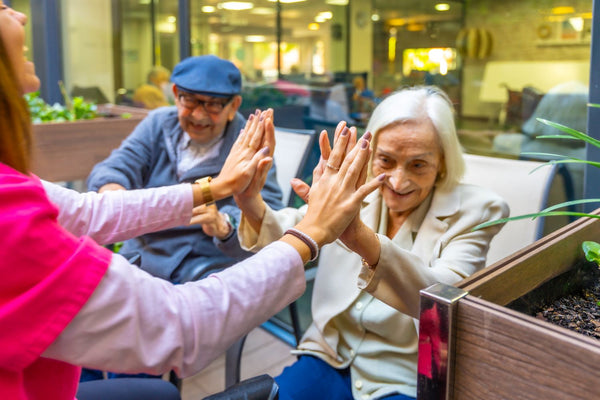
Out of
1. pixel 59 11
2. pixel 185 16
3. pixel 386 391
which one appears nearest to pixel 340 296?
pixel 386 391

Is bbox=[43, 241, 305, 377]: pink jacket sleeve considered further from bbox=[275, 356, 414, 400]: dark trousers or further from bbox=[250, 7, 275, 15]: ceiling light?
bbox=[250, 7, 275, 15]: ceiling light

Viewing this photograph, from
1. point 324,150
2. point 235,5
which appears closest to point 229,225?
point 324,150

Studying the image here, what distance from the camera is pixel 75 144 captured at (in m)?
3.29

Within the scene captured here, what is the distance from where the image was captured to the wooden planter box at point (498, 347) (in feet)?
2.09

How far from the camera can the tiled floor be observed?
8.81ft

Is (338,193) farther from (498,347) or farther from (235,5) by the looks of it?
(235,5)

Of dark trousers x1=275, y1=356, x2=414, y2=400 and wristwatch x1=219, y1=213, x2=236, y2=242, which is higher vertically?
wristwatch x1=219, y1=213, x2=236, y2=242

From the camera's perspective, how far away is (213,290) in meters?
0.94

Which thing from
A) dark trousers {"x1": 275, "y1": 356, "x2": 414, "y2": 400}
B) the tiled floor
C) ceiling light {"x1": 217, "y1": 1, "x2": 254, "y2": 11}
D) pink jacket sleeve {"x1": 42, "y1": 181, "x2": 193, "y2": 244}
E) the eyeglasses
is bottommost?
the tiled floor

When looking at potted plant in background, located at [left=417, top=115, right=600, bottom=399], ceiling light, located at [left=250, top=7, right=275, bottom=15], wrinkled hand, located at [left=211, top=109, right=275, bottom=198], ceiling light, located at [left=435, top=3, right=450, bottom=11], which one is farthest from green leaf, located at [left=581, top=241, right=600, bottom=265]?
ceiling light, located at [left=250, top=7, right=275, bottom=15]

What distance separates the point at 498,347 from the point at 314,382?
3.12ft

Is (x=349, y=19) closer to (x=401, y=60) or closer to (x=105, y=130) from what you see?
(x=401, y=60)

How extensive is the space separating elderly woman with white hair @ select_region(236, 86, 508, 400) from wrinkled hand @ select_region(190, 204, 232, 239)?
1.22ft

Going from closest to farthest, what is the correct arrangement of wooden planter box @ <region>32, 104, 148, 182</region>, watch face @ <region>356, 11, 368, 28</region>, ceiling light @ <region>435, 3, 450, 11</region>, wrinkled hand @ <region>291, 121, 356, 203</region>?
wrinkled hand @ <region>291, 121, 356, 203</region>
ceiling light @ <region>435, 3, 450, 11</region>
watch face @ <region>356, 11, 368, 28</region>
wooden planter box @ <region>32, 104, 148, 182</region>
